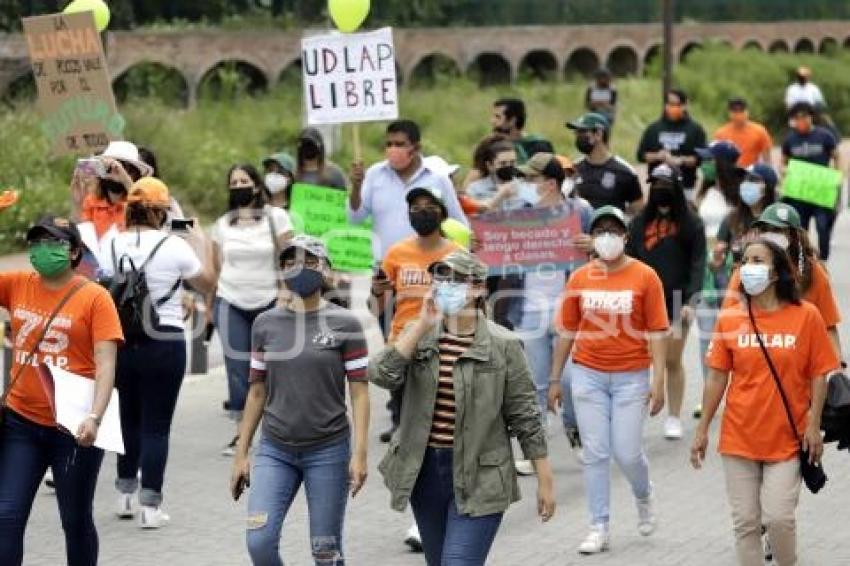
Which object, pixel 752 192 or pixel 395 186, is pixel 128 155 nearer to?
pixel 395 186

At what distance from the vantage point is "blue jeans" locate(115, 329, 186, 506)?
1059 centimetres

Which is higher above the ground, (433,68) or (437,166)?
(437,166)

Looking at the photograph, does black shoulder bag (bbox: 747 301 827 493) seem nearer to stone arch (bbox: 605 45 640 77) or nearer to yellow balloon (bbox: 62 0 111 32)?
yellow balloon (bbox: 62 0 111 32)

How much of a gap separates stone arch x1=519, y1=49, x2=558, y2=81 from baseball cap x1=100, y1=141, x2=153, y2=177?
1563 inches

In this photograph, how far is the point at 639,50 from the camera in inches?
2200

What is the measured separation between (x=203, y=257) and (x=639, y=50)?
45021 mm

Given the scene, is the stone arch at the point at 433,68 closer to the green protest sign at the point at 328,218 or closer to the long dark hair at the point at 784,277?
the green protest sign at the point at 328,218

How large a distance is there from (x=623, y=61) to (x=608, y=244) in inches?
1852

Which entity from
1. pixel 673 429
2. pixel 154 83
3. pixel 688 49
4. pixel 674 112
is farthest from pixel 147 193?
pixel 688 49

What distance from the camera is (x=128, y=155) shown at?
11.7 m

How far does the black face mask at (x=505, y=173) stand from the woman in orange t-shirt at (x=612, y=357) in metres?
3.33

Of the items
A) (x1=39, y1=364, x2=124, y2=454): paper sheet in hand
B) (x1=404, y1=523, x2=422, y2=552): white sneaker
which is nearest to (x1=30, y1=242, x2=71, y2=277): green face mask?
(x1=39, y1=364, x2=124, y2=454): paper sheet in hand

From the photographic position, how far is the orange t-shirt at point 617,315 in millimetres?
10484

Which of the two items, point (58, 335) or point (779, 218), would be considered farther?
point (779, 218)
